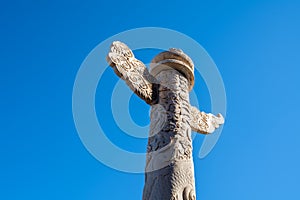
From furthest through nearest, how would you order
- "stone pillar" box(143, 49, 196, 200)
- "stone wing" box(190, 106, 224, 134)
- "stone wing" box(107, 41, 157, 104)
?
1. "stone wing" box(190, 106, 224, 134)
2. "stone wing" box(107, 41, 157, 104)
3. "stone pillar" box(143, 49, 196, 200)

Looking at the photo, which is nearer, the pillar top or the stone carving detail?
the stone carving detail

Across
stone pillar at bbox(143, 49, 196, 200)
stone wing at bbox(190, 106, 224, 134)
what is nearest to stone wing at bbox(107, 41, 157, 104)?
stone pillar at bbox(143, 49, 196, 200)

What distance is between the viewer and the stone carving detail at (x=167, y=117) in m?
4.29

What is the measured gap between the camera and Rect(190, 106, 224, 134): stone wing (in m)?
5.86

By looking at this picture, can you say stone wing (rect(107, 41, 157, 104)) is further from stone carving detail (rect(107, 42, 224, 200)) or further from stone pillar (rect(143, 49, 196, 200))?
stone pillar (rect(143, 49, 196, 200))

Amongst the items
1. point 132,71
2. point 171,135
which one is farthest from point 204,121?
point 132,71

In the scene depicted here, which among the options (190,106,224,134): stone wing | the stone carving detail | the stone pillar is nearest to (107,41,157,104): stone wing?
the stone carving detail

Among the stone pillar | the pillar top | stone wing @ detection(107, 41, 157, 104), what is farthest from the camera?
the pillar top

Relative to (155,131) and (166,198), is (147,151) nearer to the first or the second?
(155,131)

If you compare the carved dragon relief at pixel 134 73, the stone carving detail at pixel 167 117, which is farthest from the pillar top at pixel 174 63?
the carved dragon relief at pixel 134 73

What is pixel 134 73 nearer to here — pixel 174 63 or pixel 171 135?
pixel 174 63

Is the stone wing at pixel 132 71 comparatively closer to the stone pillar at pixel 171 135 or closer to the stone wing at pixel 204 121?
the stone pillar at pixel 171 135

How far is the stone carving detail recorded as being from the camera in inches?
169

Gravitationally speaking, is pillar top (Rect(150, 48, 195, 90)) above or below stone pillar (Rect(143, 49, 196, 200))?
above
